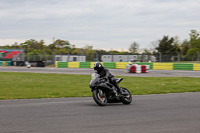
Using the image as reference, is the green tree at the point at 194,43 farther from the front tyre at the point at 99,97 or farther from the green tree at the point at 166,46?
the front tyre at the point at 99,97

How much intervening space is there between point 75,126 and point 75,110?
6.92ft

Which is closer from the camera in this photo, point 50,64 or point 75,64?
point 75,64

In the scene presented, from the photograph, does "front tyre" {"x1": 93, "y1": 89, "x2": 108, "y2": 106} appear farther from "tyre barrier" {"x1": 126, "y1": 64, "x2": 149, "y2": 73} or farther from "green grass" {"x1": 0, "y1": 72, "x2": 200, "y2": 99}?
"tyre barrier" {"x1": 126, "y1": 64, "x2": 149, "y2": 73}

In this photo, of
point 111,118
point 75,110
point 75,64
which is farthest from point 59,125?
point 75,64

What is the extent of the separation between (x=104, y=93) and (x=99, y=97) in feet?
1.01

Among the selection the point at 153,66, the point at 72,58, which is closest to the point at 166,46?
the point at 72,58

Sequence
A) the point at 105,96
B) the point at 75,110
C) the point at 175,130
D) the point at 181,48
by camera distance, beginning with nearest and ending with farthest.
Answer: the point at 175,130 → the point at 75,110 → the point at 105,96 → the point at 181,48

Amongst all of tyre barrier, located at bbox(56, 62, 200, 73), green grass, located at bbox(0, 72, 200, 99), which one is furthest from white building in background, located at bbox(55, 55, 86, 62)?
green grass, located at bbox(0, 72, 200, 99)

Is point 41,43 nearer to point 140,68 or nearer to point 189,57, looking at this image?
point 189,57

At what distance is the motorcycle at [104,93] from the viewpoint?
8617mm

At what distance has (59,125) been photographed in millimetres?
5906

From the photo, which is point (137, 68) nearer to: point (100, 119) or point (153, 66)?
point (153, 66)

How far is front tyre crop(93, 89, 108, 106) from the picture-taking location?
339 inches

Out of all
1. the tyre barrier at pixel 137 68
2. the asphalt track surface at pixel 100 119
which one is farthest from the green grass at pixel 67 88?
the tyre barrier at pixel 137 68
